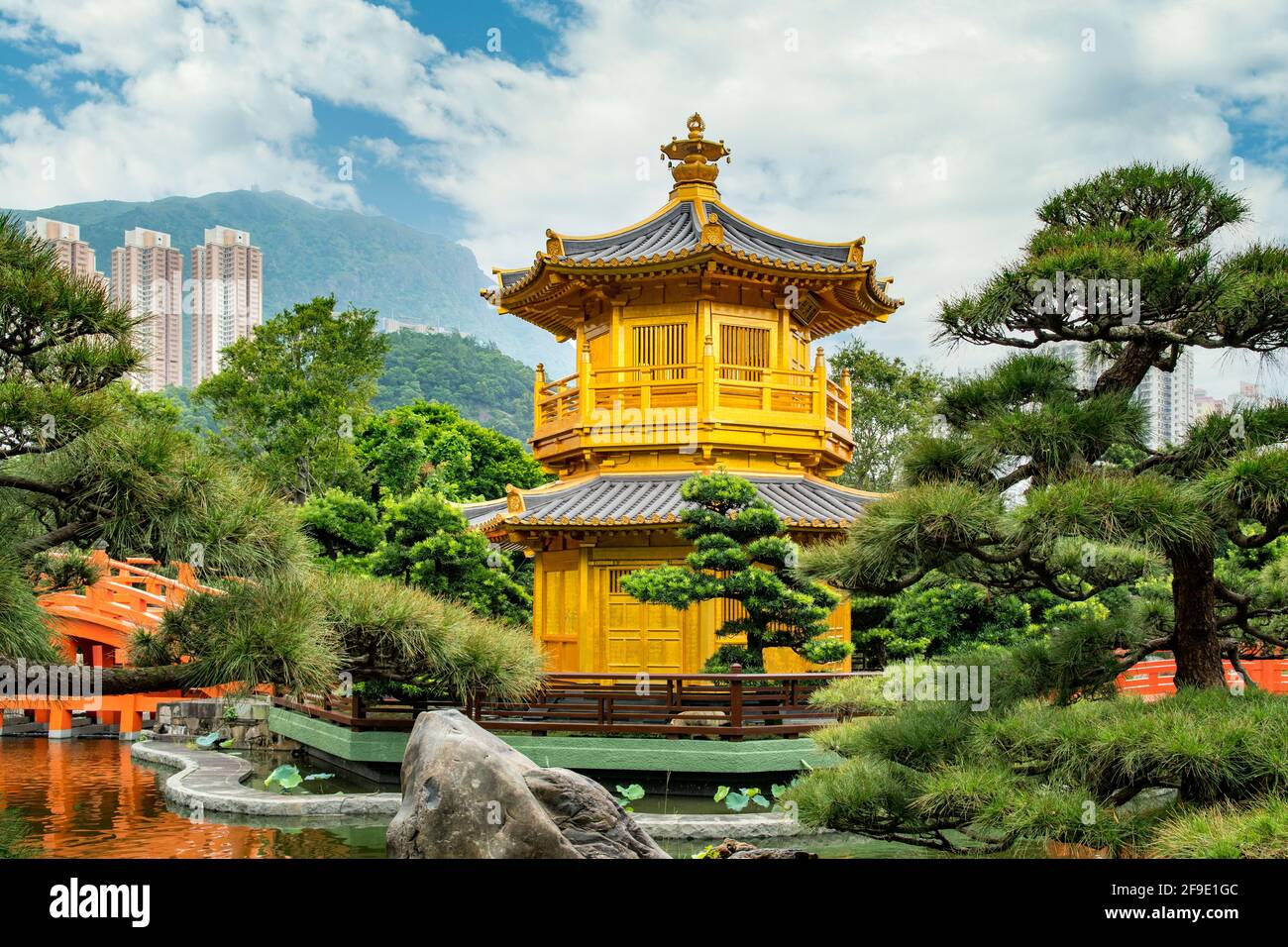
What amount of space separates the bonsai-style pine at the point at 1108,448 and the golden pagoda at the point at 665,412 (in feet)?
23.7

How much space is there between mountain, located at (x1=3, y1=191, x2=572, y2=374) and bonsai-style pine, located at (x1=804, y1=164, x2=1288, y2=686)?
133 metres

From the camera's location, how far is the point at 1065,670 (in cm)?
629

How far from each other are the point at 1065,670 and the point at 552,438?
1082 cm

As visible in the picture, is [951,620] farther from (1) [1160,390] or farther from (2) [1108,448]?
(2) [1108,448]

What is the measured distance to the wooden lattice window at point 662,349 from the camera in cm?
1520

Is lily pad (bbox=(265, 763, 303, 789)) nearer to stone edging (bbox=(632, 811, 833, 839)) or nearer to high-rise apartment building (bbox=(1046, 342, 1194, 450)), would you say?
stone edging (bbox=(632, 811, 833, 839))

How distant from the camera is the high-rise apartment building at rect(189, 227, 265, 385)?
62906 mm

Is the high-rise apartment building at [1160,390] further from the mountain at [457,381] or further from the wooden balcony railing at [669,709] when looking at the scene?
the mountain at [457,381]

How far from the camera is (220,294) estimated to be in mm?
66938

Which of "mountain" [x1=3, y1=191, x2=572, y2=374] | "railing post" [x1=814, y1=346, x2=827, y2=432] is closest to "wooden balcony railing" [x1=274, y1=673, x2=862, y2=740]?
"railing post" [x1=814, y1=346, x2=827, y2=432]

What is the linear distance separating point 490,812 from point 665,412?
8657mm

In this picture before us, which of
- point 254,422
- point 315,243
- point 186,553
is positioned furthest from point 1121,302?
point 315,243

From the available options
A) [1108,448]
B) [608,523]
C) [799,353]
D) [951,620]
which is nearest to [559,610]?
[608,523]

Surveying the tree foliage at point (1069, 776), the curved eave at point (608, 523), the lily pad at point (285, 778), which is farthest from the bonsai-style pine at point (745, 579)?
the tree foliage at point (1069, 776)
